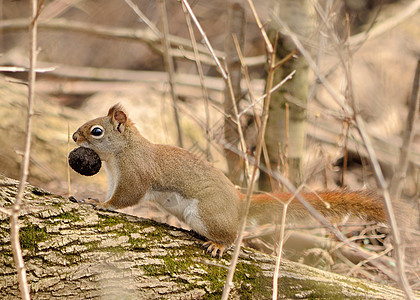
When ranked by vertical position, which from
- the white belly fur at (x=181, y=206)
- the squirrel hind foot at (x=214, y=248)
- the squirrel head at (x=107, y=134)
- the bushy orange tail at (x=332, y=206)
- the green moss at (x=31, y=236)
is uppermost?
the squirrel head at (x=107, y=134)

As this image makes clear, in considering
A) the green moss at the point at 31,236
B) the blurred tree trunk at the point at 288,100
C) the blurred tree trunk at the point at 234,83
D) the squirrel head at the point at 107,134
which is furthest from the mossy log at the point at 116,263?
the blurred tree trunk at the point at 234,83

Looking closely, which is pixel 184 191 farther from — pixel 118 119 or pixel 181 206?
pixel 118 119

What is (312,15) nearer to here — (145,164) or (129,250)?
(145,164)

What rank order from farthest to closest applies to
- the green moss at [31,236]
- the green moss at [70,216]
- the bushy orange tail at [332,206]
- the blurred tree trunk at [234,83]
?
the blurred tree trunk at [234,83], the bushy orange tail at [332,206], the green moss at [70,216], the green moss at [31,236]

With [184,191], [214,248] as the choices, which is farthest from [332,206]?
[184,191]

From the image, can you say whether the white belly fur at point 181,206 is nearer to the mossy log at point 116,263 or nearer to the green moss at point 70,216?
the mossy log at point 116,263

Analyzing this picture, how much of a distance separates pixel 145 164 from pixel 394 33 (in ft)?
14.7

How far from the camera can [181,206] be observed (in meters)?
2.64

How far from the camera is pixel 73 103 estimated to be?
6938 millimetres

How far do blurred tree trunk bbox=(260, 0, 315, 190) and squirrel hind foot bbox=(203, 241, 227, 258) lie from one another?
1.39 meters

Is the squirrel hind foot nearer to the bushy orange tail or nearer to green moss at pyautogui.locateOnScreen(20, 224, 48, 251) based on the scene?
the bushy orange tail

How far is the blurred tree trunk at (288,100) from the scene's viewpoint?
365 centimetres

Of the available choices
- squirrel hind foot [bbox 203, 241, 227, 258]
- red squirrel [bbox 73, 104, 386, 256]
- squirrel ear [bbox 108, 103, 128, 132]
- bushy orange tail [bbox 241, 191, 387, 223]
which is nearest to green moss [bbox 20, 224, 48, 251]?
red squirrel [bbox 73, 104, 386, 256]

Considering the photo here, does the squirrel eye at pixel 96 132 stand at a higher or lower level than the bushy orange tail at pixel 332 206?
higher
